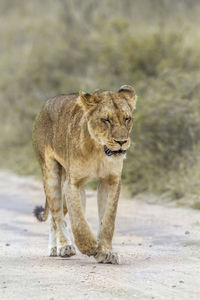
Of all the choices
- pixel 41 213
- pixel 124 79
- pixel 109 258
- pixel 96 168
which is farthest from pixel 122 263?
pixel 124 79

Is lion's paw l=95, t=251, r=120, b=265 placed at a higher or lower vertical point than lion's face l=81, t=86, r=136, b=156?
lower

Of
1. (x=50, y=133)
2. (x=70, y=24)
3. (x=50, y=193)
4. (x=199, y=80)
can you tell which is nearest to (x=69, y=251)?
(x=50, y=193)

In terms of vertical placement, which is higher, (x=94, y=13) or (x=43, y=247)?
(x=94, y=13)

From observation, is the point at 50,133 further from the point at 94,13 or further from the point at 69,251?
the point at 94,13

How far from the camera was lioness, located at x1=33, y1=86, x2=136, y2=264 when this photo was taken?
5207mm

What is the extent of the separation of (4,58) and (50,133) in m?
15.0

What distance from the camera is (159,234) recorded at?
7340mm

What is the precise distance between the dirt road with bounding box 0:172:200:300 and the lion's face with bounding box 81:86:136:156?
0.95 meters

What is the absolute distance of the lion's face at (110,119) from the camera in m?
5.11

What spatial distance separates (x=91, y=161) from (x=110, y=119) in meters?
0.44

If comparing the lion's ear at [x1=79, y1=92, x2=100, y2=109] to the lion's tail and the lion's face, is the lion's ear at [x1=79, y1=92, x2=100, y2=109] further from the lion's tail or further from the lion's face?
the lion's tail

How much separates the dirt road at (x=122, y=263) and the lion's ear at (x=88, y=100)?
1276 mm

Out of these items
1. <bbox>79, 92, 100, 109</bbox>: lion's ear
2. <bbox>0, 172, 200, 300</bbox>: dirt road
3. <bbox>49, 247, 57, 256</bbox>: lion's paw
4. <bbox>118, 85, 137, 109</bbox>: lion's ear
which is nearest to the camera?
<bbox>0, 172, 200, 300</bbox>: dirt road

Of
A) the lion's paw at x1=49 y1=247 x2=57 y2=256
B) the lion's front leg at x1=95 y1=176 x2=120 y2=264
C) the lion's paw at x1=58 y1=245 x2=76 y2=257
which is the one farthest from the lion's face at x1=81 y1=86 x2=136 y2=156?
the lion's paw at x1=49 y1=247 x2=57 y2=256
